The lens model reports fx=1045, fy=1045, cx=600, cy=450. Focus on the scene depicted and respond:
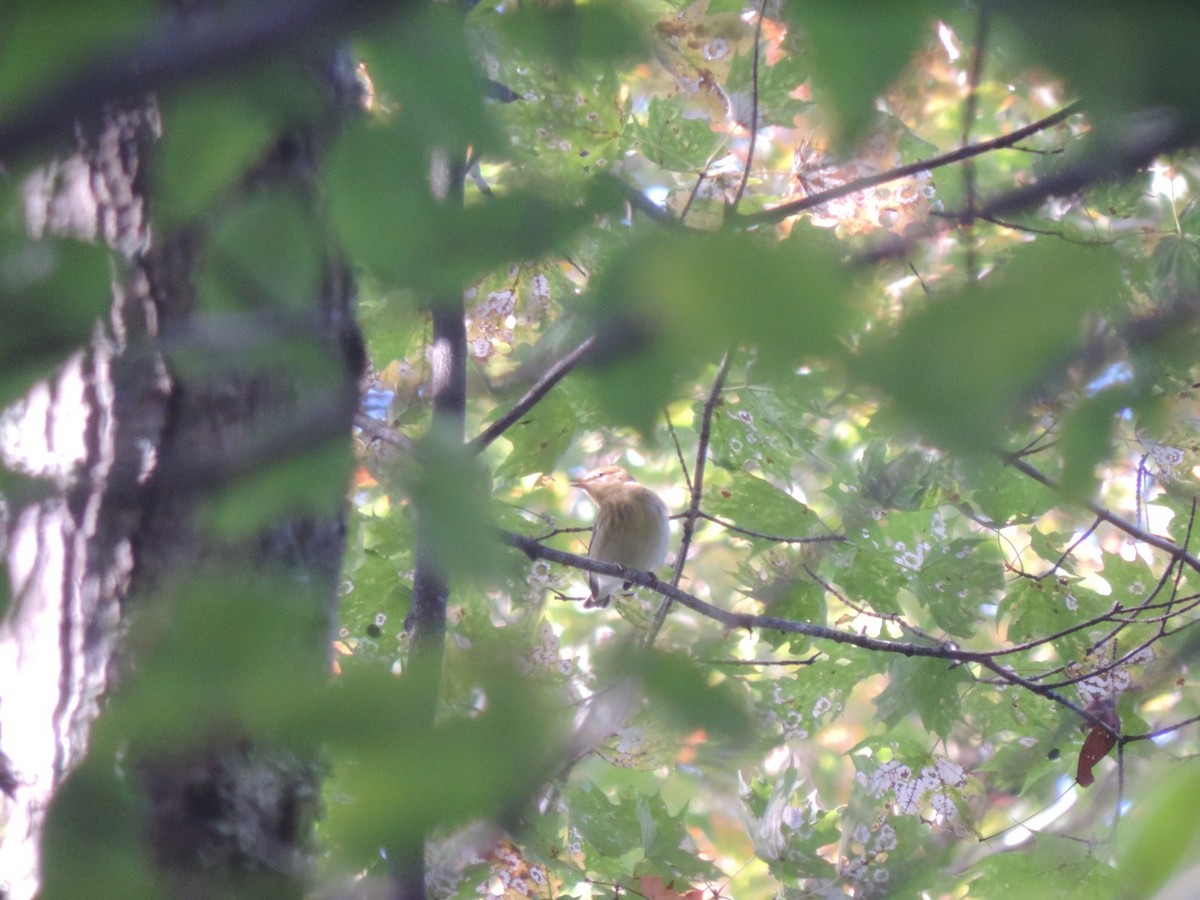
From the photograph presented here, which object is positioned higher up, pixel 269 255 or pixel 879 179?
pixel 879 179

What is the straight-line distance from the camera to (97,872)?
0.66m

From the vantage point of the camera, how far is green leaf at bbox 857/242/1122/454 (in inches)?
17.2

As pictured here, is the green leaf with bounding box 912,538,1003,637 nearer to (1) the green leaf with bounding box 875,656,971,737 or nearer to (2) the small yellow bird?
(1) the green leaf with bounding box 875,656,971,737

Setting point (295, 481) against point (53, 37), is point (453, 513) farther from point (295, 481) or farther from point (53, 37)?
point (53, 37)

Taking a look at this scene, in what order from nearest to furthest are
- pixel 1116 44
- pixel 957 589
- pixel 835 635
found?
pixel 1116 44, pixel 835 635, pixel 957 589

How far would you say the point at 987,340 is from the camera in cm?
45

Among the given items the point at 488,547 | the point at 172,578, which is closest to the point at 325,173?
the point at 488,547

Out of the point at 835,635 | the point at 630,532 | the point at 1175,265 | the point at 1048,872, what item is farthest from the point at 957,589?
the point at 630,532

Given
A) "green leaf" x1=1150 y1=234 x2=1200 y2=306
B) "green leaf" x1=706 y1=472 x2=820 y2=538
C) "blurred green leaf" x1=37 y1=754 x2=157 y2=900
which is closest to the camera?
"blurred green leaf" x1=37 y1=754 x2=157 y2=900

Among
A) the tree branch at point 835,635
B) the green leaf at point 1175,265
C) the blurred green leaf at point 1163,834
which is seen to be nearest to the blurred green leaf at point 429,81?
the blurred green leaf at point 1163,834

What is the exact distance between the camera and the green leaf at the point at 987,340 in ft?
1.43

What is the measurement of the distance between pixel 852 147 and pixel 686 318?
121 millimetres

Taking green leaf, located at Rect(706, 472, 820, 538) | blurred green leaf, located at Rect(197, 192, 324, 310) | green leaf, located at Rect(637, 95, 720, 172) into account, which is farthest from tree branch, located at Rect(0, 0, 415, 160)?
green leaf, located at Rect(706, 472, 820, 538)

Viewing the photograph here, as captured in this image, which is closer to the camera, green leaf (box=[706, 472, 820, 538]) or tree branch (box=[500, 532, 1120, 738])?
tree branch (box=[500, 532, 1120, 738])
